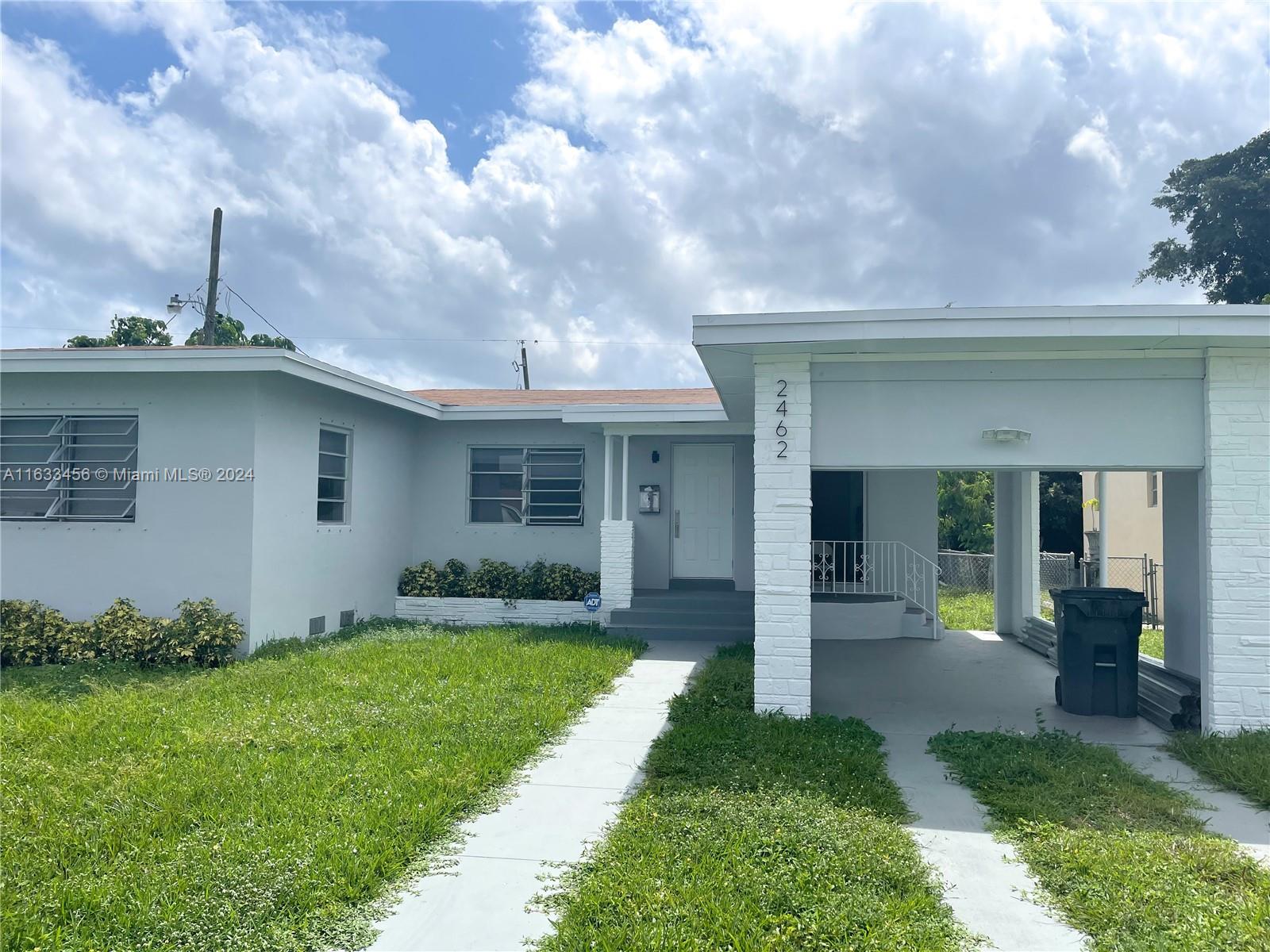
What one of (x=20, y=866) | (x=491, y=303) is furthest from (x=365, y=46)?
(x=491, y=303)

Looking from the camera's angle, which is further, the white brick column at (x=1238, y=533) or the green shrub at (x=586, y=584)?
the green shrub at (x=586, y=584)

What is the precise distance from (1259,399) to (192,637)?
9661 millimetres

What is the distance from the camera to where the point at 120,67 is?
11203 millimetres

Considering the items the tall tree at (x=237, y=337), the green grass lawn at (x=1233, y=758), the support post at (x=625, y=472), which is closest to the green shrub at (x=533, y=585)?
the support post at (x=625, y=472)

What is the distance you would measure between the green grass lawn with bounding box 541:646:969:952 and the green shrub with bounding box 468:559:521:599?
21.0 ft

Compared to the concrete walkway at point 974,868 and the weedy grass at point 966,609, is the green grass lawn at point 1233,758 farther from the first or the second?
the weedy grass at point 966,609

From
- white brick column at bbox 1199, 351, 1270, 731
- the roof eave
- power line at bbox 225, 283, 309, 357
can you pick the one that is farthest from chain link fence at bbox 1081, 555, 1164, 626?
power line at bbox 225, 283, 309, 357

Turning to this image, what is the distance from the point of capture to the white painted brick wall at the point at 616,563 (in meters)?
11.1

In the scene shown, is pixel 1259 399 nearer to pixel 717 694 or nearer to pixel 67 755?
pixel 717 694

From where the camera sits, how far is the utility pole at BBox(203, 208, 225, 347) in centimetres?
1841

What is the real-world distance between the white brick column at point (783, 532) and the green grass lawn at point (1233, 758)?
260 cm

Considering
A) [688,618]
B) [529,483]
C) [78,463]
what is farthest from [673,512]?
[78,463]

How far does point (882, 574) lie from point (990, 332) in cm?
655

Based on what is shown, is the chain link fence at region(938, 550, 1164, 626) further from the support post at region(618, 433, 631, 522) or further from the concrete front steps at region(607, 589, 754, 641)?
the support post at region(618, 433, 631, 522)
